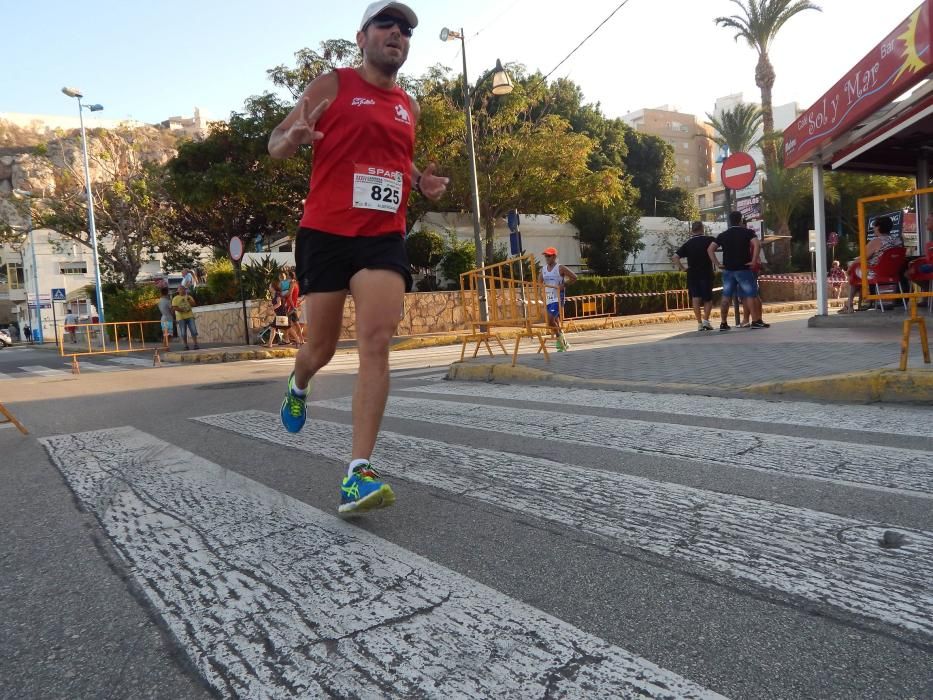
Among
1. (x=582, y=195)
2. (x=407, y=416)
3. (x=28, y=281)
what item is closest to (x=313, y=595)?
(x=407, y=416)

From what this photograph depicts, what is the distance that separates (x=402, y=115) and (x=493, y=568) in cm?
203

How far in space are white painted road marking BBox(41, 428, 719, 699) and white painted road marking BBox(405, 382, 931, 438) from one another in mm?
2934

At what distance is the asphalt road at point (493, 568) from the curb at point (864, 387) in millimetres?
561

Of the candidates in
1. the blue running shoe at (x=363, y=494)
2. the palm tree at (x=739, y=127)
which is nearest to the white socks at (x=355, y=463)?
the blue running shoe at (x=363, y=494)

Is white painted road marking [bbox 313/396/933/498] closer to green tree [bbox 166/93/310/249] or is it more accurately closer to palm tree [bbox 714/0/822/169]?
green tree [bbox 166/93/310/249]

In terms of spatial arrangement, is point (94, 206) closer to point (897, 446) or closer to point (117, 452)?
point (117, 452)

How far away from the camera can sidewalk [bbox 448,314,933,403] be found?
491cm

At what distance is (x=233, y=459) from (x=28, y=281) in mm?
67454

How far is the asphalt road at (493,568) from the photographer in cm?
151

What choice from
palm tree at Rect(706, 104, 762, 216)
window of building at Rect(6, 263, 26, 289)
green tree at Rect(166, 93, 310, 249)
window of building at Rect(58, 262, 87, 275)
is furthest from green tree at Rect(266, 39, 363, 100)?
window of building at Rect(6, 263, 26, 289)

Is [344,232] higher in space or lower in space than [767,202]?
lower

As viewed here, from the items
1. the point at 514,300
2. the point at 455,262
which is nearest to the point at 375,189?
the point at 514,300

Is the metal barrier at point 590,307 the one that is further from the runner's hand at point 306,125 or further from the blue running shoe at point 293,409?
the runner's hand at point 306,125

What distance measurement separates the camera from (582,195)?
79.8 ft
